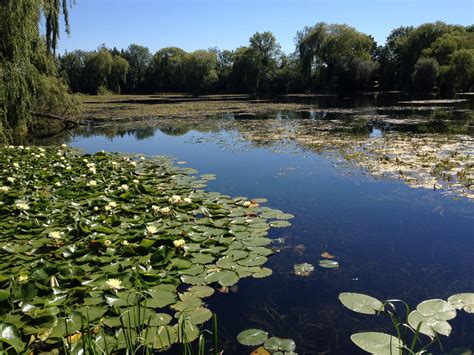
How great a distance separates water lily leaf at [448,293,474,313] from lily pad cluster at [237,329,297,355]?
4.26 feet

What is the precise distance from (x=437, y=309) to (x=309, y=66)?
4912cm

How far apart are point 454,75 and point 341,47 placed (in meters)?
15.3

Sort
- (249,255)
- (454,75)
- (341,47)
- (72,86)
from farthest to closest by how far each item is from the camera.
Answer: (72,86)
(341,47)
(454,75)
(249,255)

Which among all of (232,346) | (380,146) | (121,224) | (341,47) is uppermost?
(341,47)

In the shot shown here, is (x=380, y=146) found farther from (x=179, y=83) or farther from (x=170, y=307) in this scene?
(x=179, y=83)

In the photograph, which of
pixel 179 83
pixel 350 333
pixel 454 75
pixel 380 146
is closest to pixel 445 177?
pixel 380 146

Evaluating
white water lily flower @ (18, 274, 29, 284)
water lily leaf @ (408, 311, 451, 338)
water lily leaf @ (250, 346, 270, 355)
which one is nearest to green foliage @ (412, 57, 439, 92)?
water lily leaf @ (408, 311, 451, 338)

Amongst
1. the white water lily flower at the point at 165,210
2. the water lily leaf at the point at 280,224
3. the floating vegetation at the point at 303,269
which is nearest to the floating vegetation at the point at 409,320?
the floating vegetation at the point at 303,269

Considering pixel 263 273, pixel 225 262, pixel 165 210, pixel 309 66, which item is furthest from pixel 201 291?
pixel 309 66

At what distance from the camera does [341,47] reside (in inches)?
1831

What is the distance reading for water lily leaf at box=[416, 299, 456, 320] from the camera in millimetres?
2533

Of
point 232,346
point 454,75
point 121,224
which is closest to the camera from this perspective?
point 232,346

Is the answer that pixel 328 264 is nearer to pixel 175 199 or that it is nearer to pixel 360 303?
pixel 360 303

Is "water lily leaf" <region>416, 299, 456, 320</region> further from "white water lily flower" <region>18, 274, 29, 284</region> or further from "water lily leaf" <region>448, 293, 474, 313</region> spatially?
"white water lily flower" <region>18, 274, 29, 284</region>
